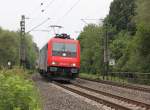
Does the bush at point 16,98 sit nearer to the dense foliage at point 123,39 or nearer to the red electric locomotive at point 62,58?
the red electric locomotive at point 62,58

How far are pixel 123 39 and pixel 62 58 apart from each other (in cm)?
3981

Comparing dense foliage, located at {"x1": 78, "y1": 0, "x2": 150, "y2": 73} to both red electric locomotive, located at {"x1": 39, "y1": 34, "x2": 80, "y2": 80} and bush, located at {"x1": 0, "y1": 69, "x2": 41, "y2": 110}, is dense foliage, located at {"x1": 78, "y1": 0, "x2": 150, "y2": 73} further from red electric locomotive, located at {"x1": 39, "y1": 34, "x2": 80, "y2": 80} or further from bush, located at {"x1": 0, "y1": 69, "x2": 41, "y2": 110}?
bush, located at {"x1": 0, "y1": 69, "x2": 41, "y2": 110}

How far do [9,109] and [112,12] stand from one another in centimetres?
8356

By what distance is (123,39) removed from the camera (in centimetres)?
8000

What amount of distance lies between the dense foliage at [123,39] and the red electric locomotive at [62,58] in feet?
44.5

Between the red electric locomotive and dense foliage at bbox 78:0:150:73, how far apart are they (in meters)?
13.5

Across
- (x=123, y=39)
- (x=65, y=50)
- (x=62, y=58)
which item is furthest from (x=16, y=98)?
(x=123, y=39)

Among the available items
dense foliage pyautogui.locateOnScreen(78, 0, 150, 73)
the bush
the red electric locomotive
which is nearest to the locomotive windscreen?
the red electric locomotive

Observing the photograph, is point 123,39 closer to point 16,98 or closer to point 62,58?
point 62,58

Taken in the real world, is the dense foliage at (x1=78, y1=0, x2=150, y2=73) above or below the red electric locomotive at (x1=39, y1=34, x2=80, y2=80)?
above

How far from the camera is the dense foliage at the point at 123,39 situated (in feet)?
180

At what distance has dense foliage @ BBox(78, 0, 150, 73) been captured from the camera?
54938 mm

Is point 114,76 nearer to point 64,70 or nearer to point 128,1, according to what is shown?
point 64,70

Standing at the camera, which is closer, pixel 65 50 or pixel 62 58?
pixel 62 58
